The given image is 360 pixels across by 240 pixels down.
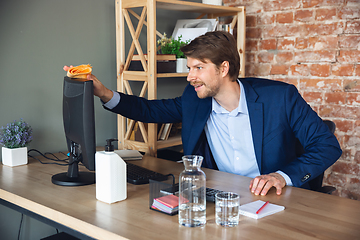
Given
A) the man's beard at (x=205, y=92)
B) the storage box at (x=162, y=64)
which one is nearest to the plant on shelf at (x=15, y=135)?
the storage box at (x=162, y=64)

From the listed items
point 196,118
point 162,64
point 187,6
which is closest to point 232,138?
point 196,118

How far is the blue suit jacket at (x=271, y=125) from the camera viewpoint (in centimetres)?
160

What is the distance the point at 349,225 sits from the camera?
1.06 meters

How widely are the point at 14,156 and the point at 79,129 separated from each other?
54 cm

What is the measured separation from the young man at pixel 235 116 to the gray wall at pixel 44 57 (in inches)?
15.3

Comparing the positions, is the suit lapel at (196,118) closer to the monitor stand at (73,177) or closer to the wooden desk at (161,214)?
the wooden desk at (161,214)

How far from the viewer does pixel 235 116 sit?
1.86 meters

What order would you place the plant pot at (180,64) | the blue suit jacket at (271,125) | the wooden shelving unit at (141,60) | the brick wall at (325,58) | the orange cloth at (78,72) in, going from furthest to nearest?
the brick wall at (325,58)
the plant pot at (180,64)
the wooden shelving unit at (141,60)
the blue suit jacket at (271,125)
the orange cloth at (78,72)

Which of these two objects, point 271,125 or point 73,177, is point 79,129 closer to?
point 73,177

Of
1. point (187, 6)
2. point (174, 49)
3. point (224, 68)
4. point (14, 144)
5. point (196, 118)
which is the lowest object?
point (14, 144)

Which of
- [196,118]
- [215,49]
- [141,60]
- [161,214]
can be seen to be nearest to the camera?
[161,214]

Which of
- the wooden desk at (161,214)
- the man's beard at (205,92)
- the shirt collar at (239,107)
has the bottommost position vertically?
the wooden desk at (161,214)

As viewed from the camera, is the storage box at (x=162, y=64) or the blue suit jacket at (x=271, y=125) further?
the storage box at (x=162, y=64)

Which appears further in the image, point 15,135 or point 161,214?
point 15,135
